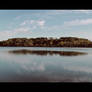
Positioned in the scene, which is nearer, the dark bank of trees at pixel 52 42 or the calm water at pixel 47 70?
the calm water at pixel 47 70

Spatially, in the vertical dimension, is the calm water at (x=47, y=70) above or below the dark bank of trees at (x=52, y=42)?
below

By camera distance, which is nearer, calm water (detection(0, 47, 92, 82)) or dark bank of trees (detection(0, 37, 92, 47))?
calm water (detection(0, 47, 92, 82))

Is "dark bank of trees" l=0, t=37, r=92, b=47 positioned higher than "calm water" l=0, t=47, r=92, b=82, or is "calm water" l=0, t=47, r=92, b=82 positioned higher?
"dark bank of trees" l=0, t=37, r=92, b=47

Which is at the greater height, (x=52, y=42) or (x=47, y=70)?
(x=52, y=42)

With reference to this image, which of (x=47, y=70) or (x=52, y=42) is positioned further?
(x=52, y=42)

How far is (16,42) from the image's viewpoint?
12445 millimetres
